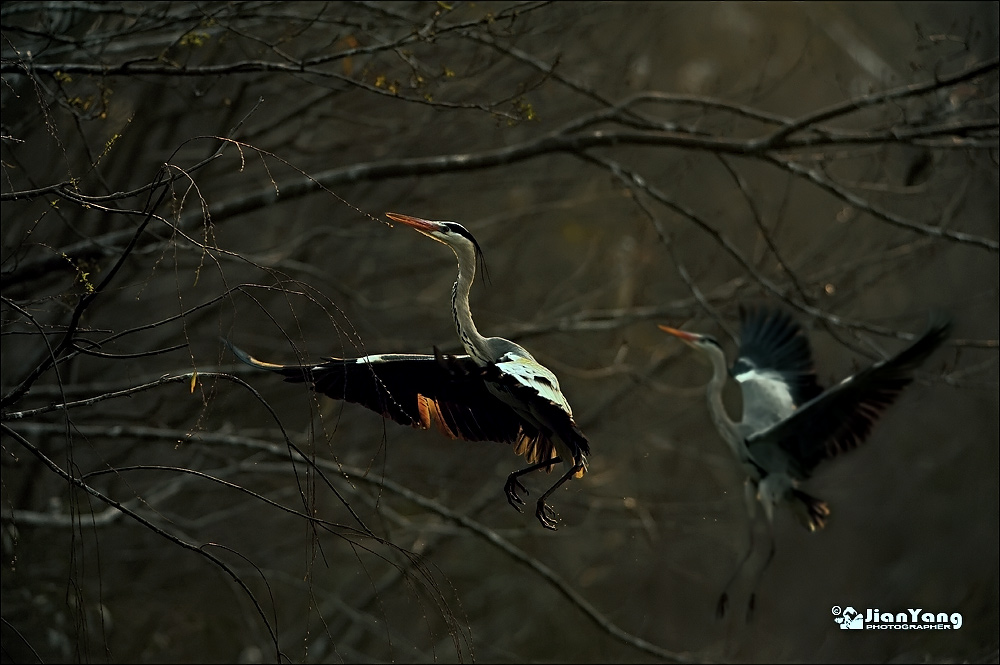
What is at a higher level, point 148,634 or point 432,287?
point 432,287

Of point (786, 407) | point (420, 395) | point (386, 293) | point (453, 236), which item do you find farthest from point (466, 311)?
point (386, 293)

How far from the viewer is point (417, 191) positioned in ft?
24.8

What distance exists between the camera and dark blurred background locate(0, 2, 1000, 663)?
136 inches

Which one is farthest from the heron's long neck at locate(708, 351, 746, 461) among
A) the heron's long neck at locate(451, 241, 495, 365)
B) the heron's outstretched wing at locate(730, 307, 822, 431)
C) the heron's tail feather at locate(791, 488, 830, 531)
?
the heron's long neck at locate(451, 241, 495, 365)

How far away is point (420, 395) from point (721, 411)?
2.53 m

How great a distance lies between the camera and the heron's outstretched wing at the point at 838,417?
12.2 ft

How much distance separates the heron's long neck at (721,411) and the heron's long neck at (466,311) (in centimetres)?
256

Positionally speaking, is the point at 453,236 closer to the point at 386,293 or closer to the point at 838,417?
the point at 838,417

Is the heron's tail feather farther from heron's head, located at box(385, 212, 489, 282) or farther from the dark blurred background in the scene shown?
heron's head, located at box(385, 212, 489, 282)

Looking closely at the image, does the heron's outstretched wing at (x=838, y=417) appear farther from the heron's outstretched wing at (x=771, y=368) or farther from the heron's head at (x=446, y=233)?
the heron's head at (x=446, y=233)

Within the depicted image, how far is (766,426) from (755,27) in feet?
38.5

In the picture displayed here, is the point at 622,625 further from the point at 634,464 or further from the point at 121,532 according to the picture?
the point at 121,532

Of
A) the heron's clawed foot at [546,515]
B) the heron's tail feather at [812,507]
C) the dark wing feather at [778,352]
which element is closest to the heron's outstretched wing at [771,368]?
the dark wing feather at [778,352]

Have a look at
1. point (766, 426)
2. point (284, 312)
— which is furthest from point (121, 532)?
point (766, 426)
